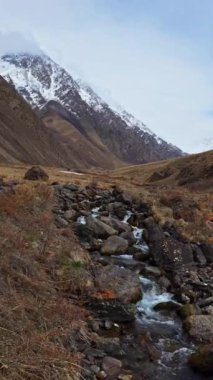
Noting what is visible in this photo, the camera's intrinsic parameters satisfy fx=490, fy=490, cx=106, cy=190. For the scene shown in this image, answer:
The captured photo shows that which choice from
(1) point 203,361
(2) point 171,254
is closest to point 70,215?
Answer: (2) point 171,254

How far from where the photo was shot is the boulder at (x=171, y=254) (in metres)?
20.3

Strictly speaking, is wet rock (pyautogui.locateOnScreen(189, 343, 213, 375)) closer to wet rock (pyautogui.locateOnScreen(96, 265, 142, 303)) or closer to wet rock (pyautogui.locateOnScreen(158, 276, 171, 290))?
wet rock (pyautogui.locateOnScreen(96, 265, 142, 303))

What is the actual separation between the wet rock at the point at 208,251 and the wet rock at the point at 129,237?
3226mm

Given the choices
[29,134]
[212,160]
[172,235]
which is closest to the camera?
[172,235]

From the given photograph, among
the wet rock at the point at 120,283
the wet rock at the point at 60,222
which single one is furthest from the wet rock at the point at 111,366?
the wet rock at the point at 60,222

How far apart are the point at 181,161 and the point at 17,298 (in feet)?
212

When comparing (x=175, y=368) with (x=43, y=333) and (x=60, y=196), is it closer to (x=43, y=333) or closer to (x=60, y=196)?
(x=43, y=333)

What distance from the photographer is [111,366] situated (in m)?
11.7

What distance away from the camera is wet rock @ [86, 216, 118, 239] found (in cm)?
2278

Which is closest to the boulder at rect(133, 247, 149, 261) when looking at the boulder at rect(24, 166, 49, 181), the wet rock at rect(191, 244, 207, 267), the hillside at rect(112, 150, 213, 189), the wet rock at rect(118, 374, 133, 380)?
the wet rock at rect(191, 244, 207, 267)

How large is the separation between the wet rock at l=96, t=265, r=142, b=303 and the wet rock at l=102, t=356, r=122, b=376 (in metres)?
3.62

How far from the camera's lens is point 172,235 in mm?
23516

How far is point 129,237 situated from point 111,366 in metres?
11.9

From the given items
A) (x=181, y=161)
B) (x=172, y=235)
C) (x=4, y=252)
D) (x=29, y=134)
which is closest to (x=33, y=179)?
(x=172, y=235)
